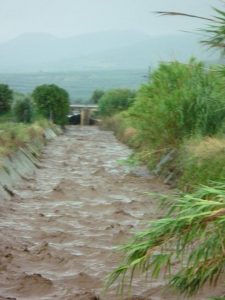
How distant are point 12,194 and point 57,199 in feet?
2.57

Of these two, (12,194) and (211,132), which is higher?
(211,132)

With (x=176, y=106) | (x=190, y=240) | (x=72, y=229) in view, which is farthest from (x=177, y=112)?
(x=190, y=240)

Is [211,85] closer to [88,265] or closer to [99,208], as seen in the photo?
[99,208]

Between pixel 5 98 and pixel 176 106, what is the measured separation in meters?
15.5

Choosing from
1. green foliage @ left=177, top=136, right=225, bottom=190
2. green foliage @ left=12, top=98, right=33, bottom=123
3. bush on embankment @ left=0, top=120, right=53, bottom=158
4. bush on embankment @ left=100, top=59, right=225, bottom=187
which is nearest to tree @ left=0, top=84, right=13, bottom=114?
green foliage @ left=12, top=98, right=33, bottom=123

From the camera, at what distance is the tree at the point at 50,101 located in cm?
3147

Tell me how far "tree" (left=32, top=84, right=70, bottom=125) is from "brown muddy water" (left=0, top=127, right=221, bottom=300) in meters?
15.5

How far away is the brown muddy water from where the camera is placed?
19.1 feet

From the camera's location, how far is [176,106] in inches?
521

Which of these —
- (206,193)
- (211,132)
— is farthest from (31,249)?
(211,132)

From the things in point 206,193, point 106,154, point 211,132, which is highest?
point 206,193

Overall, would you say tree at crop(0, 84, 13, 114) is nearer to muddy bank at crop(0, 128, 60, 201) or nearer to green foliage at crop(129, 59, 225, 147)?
muddy bank at crop(0, 128, 60, 201)

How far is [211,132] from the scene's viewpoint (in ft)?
42.0

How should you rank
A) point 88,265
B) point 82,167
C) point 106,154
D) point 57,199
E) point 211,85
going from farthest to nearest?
point 106,154, point 82,167, point 211,85, point 57,199, point 88,265
